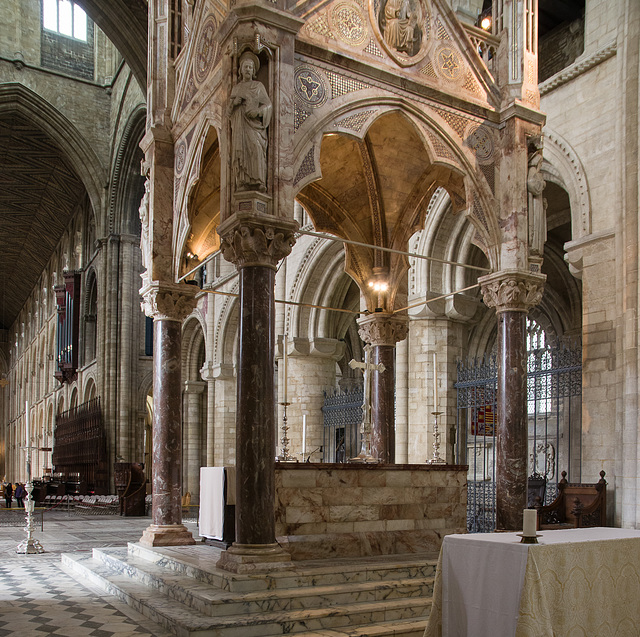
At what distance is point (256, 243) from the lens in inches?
259

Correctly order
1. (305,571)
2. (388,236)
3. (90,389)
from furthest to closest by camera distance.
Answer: (90,389)
(388,236)
(305,571)

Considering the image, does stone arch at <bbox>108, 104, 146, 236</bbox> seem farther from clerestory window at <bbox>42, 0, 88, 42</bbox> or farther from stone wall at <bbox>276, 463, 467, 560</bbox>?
stone wall at <bbox>276, 463, 467, 560</bbox>

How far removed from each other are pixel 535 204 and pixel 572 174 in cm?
278

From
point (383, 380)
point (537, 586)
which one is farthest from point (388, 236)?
point (537, 586)

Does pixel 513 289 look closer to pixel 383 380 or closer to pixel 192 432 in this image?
pixel 383 380

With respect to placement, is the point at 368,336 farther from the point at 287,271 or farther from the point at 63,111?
the point at 63,111

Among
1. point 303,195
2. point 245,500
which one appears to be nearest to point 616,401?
point 303,195

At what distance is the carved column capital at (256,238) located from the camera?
655 cm

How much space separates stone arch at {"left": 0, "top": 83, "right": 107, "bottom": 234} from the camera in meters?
25.6

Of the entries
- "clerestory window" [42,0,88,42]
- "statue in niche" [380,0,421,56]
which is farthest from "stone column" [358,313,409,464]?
"clerestory window" [42,0,88,42]

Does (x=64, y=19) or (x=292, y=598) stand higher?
(x=64, y=19)

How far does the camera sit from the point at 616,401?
31.3ft

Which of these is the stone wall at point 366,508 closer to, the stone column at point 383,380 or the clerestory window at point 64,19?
the stone column at point 383,380

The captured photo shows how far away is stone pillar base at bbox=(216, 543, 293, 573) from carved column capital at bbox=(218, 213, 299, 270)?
2451mm
